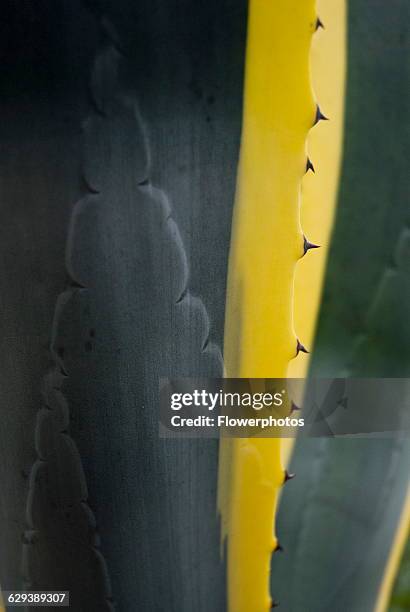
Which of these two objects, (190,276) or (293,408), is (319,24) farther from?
(293,408)

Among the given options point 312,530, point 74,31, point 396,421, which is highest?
point 74,31

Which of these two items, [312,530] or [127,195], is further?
[312,530]

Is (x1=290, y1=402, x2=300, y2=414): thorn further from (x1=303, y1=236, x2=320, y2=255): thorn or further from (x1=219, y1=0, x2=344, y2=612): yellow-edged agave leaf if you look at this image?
(x1=303, y1=236, x2=320, y2=255): thorn

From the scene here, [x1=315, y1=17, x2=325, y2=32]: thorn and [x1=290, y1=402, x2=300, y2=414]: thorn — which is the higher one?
[x1=315, y1=17, x2=325, y2=32]: thorn

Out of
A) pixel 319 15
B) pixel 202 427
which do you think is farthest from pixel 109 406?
pixel 319 15

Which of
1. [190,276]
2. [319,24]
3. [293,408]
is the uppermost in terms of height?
[319,24]

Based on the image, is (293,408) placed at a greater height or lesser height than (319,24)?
lesser

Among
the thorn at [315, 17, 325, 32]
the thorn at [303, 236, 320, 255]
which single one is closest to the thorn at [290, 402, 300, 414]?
the thorn at [303, 236, 320, 255]

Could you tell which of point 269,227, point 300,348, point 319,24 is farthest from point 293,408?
point 319,24

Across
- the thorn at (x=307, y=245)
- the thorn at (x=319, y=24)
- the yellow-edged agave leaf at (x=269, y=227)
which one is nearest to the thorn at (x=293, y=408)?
the yellow-edged agave leaf at (x=269, y=227)

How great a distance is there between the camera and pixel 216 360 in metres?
0.54

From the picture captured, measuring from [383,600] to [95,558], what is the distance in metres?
0.31

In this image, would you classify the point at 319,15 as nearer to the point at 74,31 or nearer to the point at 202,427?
the point at 74,31

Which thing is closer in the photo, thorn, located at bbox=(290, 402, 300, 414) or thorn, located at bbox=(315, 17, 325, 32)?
thorn, located at bbox=(315, 17, 325, 32)
